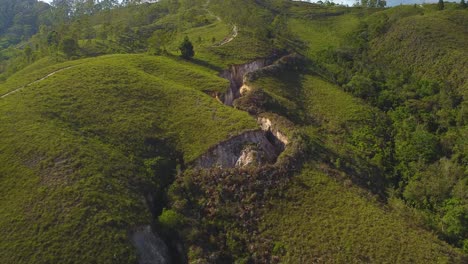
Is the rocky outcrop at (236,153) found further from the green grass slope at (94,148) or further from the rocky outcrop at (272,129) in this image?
the rocky outcrop at (272,129)

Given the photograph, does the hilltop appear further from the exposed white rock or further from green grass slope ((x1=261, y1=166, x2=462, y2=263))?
the exposed white rock

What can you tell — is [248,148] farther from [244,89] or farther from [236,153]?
[244,89]

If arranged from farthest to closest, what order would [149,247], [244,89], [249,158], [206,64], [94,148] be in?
1. [206,64]
2. [244,89]
3. [249,158]
4. [94,148]
5. [149,247]

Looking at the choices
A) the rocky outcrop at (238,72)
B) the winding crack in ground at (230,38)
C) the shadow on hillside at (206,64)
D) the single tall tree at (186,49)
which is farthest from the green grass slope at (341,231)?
the winding crack in ground at (230,38)

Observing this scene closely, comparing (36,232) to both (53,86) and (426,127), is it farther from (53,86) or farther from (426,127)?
(426,127)

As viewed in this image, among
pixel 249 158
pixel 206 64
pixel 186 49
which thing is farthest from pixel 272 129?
pixel 186 49

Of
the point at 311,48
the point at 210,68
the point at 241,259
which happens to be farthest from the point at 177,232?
the point at 311,48

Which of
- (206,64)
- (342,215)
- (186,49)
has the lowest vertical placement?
(342,215)
